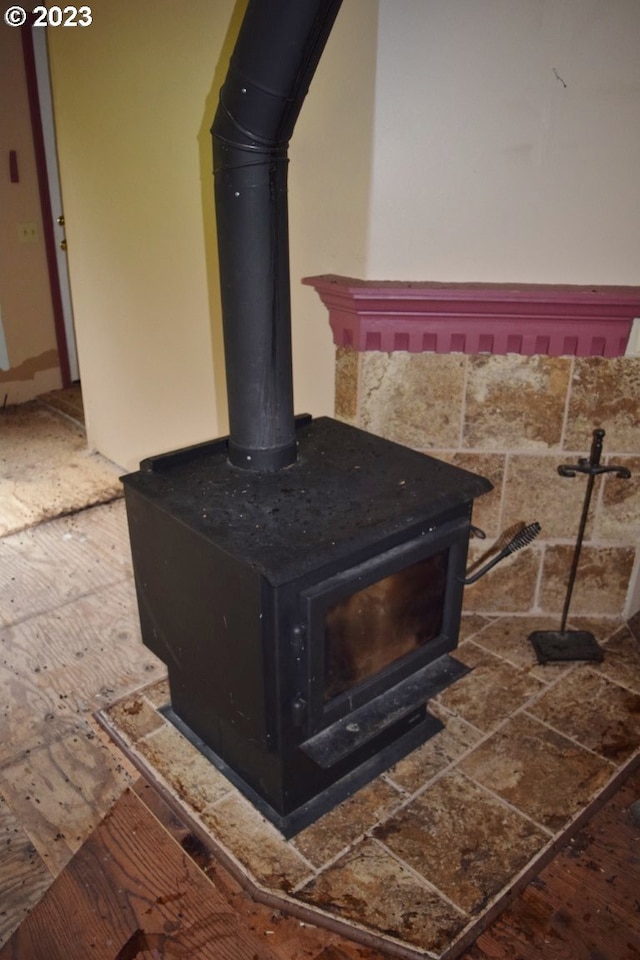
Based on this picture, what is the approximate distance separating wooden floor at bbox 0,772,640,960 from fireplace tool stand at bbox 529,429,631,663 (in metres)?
0.56

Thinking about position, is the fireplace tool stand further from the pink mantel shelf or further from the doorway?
the doorway

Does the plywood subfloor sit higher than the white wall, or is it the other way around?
the white wall

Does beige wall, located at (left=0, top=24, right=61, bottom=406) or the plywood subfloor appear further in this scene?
beige wall, located at (left=0, top=24, right=61, bottom=406)

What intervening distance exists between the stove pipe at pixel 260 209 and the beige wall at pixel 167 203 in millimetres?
453

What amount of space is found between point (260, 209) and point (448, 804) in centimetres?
137

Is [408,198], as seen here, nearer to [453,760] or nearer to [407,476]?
[407,476]

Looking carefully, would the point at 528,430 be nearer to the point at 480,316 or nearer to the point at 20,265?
the point at 480,316

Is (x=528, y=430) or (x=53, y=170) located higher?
(x=53, y=170)

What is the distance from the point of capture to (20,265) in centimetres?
406

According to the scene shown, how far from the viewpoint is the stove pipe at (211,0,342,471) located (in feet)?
4.21

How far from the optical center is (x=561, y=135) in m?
1.74
